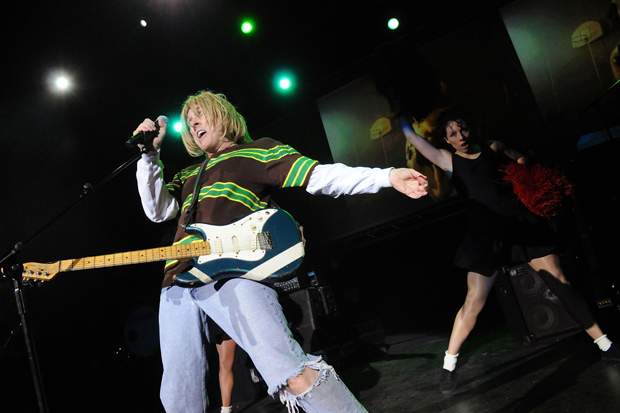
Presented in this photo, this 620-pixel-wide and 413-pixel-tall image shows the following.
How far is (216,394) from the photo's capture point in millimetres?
5051

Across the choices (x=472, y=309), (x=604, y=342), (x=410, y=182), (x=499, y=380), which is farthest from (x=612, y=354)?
(x=410, y=182)

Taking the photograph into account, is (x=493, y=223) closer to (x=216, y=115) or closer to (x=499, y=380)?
(x=499, y=380)

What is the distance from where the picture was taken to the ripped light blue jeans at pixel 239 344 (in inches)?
60.1

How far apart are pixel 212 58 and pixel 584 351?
6.20 metres

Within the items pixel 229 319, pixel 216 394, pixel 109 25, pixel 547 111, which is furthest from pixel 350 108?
pixel 229 319

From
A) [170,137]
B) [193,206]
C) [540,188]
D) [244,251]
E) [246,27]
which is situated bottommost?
[540,188]

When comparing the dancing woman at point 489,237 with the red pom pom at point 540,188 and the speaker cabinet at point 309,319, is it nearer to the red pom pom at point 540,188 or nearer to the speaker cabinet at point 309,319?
the red pom pom at point 540,188

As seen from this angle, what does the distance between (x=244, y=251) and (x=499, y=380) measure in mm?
2512

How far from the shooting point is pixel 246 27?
6234 mm

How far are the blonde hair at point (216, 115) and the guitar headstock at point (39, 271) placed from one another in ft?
3.16

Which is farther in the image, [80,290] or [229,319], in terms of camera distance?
[80,290]

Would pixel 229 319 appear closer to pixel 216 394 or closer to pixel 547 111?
pixel 216 394

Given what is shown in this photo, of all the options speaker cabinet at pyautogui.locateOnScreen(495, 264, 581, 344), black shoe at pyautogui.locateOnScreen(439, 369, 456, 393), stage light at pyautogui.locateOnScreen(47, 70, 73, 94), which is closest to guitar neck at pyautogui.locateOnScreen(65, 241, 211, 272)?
black shoe at pyautogui.locateOnScreen(439, 369, 456, 393)

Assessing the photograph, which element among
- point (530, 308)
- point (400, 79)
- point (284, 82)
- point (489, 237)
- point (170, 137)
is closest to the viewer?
point (489, 237)
